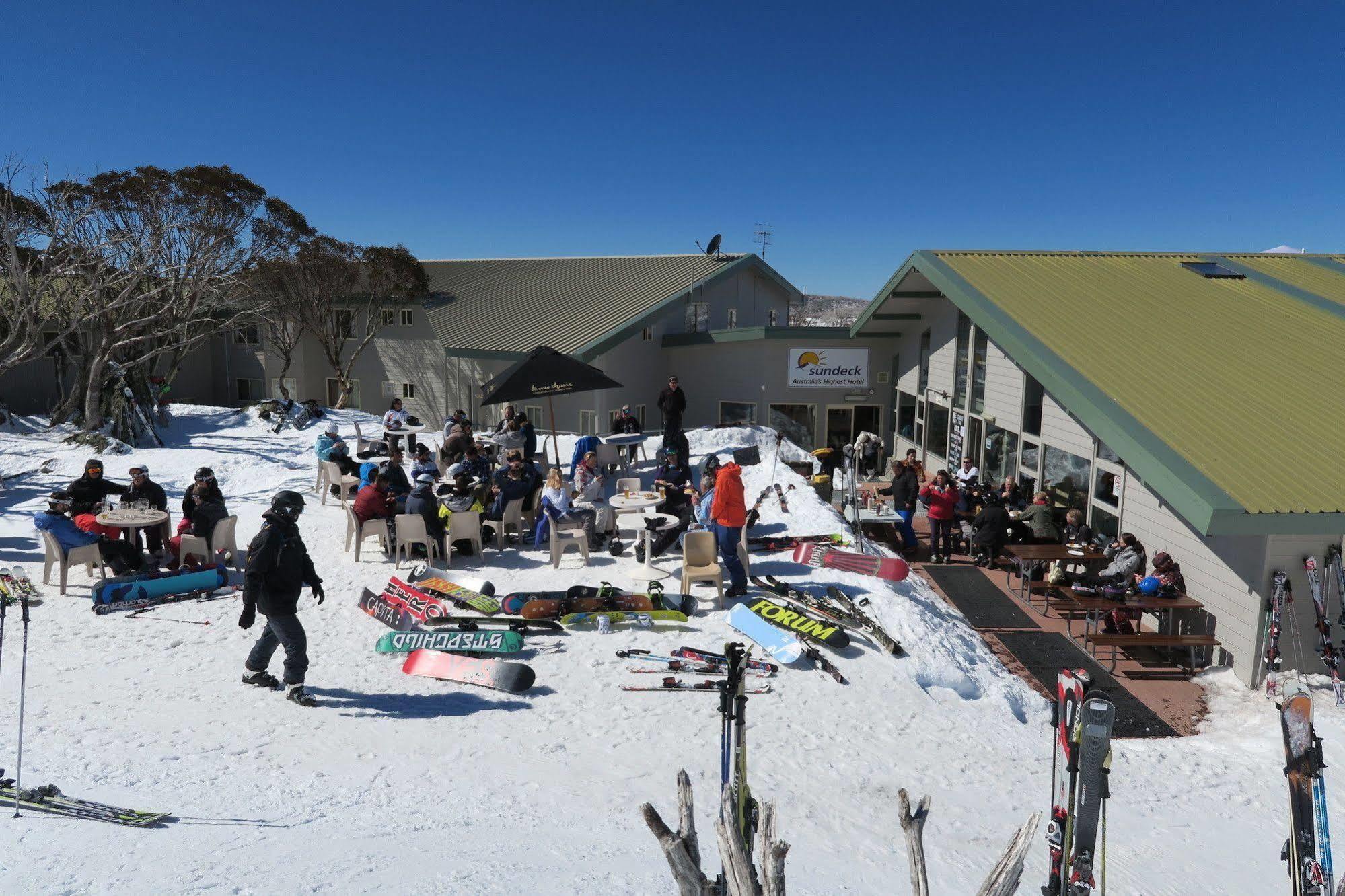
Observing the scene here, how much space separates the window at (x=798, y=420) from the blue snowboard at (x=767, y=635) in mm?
13591

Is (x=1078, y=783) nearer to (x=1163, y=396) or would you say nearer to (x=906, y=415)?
(x=1163, y=396)

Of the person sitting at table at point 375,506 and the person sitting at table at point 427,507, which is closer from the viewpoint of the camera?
the person sitting at table at point 427,507

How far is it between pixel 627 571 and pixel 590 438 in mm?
5091

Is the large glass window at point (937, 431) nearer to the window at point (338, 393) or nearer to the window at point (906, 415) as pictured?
the window at point (906, 415)

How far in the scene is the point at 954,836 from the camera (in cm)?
532

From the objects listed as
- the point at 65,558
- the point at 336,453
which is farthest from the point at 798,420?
the point at 65,558

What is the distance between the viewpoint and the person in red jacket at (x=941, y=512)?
12547mm

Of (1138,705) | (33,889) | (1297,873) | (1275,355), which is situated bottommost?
(1138,705)

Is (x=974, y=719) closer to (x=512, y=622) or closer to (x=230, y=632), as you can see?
(x=512, y=622)

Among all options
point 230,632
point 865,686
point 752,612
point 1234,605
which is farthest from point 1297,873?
point 230,632

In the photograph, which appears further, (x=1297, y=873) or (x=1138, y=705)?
(x=1138, y=705)

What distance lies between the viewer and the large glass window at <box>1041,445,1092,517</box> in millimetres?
12297

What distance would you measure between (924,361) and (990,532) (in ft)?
27.2

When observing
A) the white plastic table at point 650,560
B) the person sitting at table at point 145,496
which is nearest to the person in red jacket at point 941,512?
the white plastic table at point 650,560
